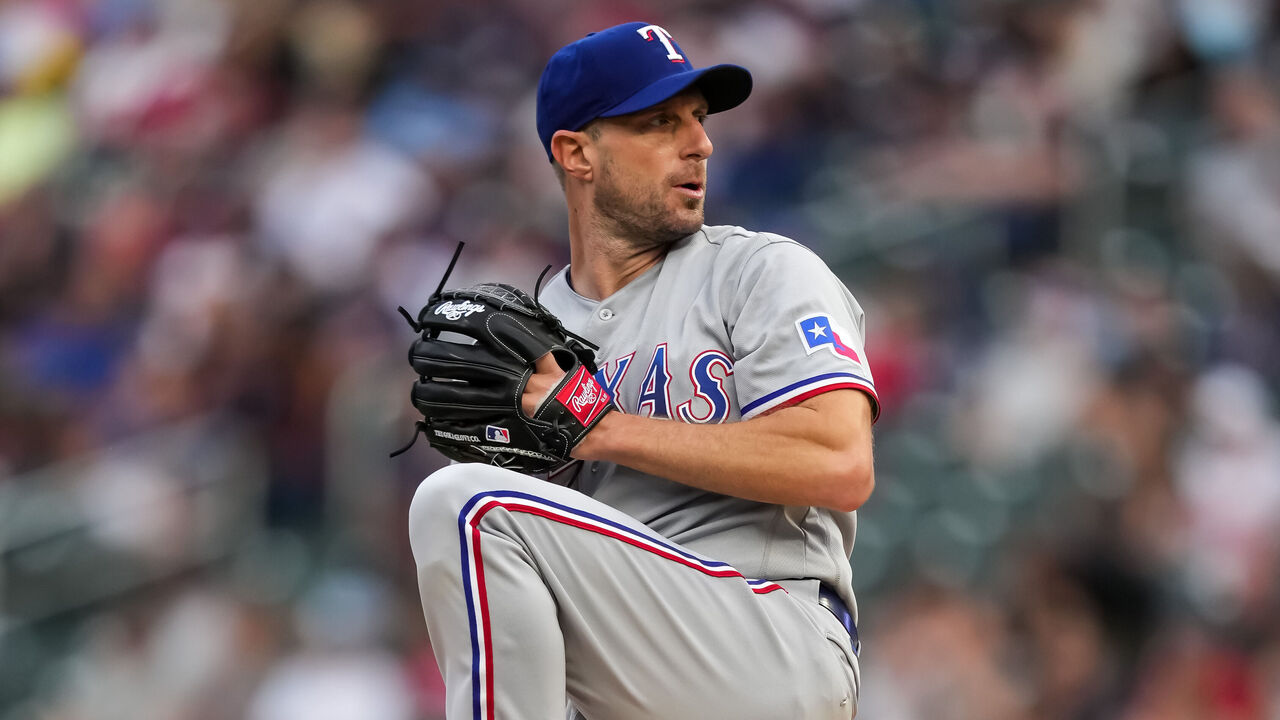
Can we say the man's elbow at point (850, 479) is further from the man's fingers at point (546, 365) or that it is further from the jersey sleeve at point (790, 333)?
the man's fingers at point (546, 365)

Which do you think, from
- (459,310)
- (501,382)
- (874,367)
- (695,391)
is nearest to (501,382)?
(501,382)

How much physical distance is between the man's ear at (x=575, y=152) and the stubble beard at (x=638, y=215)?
38 millimetres

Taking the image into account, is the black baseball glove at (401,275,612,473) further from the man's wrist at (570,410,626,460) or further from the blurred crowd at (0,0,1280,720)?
the blurred crowd at (0,0,1280,720)

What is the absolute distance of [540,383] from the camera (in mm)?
2117

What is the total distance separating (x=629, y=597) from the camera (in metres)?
2.02

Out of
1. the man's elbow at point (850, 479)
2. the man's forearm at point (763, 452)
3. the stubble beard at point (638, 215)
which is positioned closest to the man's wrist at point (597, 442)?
the man's forearm at point (763, 452)

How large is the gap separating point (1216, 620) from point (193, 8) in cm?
614

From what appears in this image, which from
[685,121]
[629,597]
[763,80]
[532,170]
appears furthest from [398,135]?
[629,597]

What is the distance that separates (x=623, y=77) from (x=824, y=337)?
60cm

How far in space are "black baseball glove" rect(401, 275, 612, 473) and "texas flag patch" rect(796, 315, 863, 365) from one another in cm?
31

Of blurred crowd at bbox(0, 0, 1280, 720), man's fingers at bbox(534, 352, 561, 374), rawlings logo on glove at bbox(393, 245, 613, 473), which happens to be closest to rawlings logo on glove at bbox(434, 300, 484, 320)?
rawlings logo on glove at bbox(393, 245, 613, 473)

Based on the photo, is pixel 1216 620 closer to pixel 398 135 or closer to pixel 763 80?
pixel 763 80

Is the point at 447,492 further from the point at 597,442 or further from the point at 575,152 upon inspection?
the point at 575,152

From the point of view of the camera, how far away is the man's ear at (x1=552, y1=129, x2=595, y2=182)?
100.0 inches
